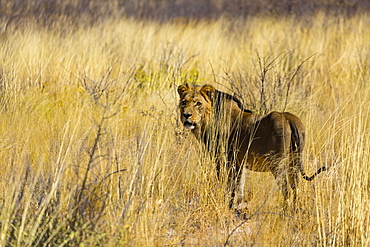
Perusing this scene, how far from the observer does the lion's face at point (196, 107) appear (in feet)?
14.8

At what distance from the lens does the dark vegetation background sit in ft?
30.8

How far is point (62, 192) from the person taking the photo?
121 inches

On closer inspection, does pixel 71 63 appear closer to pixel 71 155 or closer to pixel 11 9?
pixel 11 9

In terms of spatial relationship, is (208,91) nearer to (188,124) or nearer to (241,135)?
(188,124)

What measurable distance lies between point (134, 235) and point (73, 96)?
3.53m

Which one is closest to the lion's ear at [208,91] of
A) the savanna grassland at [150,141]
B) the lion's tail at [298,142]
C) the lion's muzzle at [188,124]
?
the lion's muzzle at [188,124]

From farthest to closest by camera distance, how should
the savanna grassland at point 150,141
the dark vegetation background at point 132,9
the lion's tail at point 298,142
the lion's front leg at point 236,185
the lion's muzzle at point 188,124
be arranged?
the dark vegetation background at point 132,9, the lion's muzzle at point 188,124, the lion's front leg at point 236,185, the lion's tail at point 298,142, the savanna grassland at point 150,141

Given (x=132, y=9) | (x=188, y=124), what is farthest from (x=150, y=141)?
(x=132, y=9)

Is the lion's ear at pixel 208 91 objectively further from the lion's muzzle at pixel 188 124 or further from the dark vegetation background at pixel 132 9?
the dark vegetation background at pixel 132 9

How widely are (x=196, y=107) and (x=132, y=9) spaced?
1008 cm

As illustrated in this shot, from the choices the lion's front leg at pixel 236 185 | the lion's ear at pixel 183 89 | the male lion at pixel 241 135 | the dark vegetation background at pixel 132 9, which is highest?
the dark vegetation background at pixel 132 9

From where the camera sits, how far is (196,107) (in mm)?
4562

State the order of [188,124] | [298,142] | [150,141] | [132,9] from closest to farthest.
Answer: [150,141] < [298,142] < [188,124] < [132,9]

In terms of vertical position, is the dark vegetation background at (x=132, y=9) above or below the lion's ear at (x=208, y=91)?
above
